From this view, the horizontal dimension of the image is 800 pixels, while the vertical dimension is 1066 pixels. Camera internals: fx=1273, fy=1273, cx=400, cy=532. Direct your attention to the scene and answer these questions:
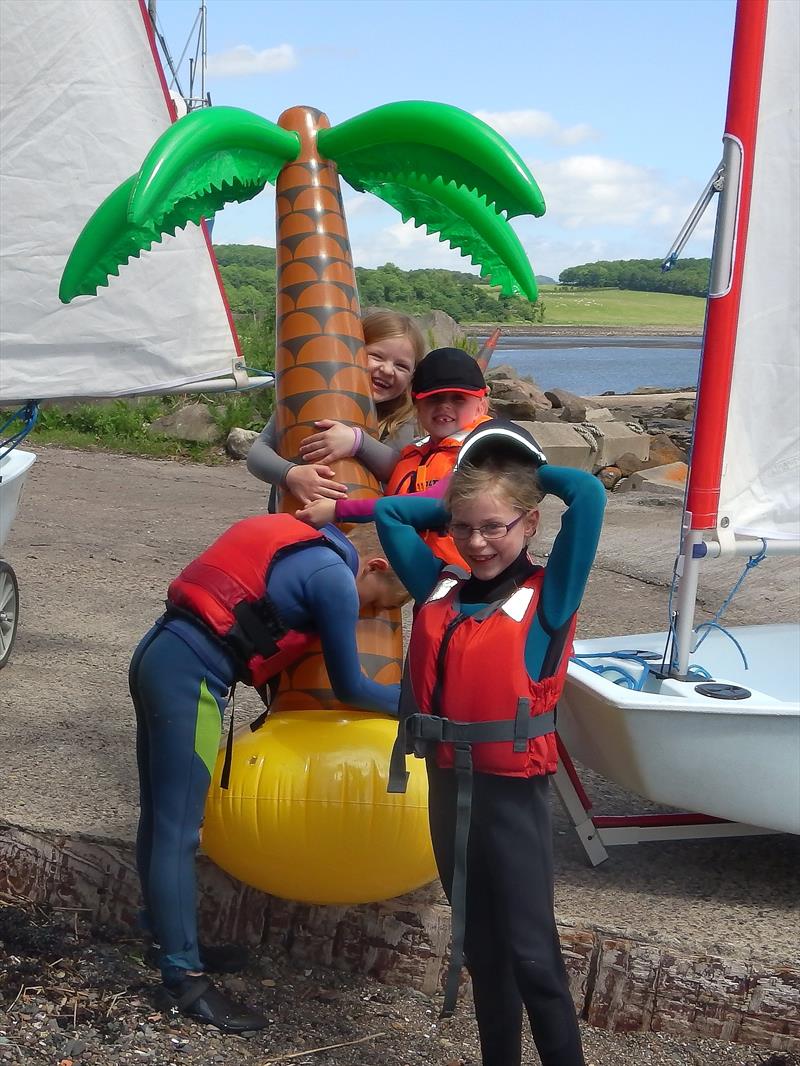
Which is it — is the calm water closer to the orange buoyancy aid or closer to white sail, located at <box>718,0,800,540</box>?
white sail, located at <box>718,0,800,540</box>

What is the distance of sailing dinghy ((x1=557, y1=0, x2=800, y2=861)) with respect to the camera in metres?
3.30

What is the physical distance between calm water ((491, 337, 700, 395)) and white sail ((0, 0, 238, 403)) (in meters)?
17.9

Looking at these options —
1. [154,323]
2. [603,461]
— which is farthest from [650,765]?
[603,461]

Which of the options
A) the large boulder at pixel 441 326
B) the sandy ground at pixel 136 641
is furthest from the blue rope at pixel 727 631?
the large boulder at pixel 441 326

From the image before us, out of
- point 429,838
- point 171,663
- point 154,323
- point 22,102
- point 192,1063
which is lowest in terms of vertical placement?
point 192,1063

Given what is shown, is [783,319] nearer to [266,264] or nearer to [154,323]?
[154,323]

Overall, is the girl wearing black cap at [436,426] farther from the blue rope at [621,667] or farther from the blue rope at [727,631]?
the blue rope at [727,631]

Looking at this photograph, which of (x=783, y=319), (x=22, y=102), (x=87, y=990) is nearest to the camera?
(x=87, y=990)

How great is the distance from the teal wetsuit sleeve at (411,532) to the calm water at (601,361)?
20.4m

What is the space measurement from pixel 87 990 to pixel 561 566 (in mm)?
1675

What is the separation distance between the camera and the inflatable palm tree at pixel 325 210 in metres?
3.23

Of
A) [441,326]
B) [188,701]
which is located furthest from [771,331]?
[441,326]

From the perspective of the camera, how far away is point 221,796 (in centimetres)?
301

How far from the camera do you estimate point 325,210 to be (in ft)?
11.5
